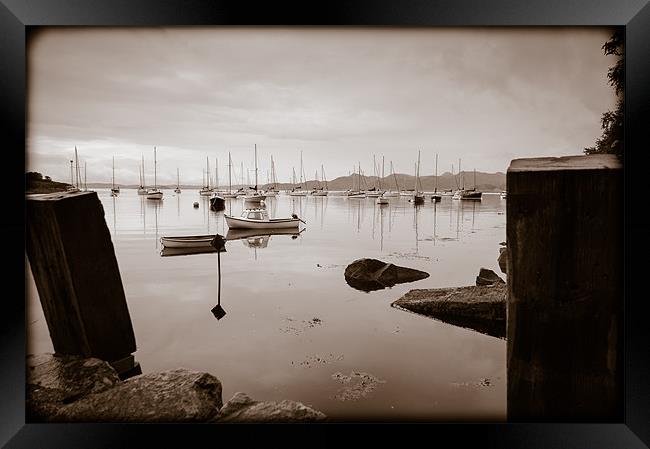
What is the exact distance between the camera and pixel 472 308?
4.99 metres

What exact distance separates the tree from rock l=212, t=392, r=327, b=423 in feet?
9.22

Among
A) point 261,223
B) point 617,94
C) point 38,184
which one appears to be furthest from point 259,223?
point 617,94

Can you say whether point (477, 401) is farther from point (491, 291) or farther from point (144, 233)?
point (144, 233)

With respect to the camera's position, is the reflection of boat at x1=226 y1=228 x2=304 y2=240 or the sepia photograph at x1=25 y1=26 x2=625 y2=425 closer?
the sepia photograph at x1=25 y1=26 x2=625 y2=425

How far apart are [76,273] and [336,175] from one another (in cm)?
402

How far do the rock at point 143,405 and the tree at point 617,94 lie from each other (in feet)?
11.1

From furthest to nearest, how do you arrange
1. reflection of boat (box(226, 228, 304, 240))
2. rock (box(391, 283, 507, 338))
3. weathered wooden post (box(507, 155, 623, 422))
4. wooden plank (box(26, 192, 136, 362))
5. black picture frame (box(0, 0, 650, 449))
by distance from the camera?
1. reflection of boat (box(226, 228, 304, 240))
2. rock (box(391, 283, 507, 338))
3. wooden plank (box(26, 192, 136, 362))
4. black picture frame (box(0, 0, 650, 449))
5. weathered wooden post (box(507, 155, 623, 422))

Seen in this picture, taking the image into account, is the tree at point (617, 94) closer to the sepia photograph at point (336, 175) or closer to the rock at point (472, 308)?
the sepia photograph at point (336, 175)

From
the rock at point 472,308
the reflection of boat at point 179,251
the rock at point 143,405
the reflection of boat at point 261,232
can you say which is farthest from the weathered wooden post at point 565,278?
the reflection of boat at point 261,232

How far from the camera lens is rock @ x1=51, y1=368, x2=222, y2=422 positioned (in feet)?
9.20

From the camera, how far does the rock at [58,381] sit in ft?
9.48

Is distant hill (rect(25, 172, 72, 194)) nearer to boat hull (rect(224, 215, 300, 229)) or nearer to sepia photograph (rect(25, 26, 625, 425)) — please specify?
sepia photograph (rect(25, 26, 625, 425))

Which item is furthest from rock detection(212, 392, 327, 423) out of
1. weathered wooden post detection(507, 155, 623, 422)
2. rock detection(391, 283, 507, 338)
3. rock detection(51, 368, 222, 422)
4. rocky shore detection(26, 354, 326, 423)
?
rock detection(391, 283, 507, 338)
